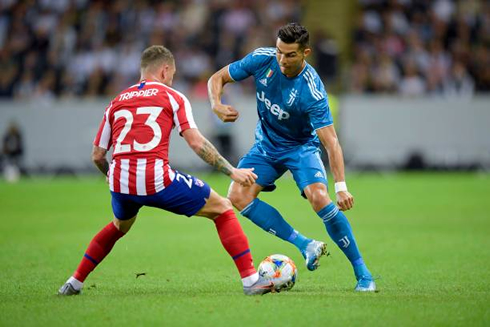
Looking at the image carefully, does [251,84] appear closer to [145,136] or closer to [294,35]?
[294,35]

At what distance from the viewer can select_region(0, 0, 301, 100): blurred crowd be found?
1053 inches

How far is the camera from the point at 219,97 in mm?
8523

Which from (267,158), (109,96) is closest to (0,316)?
(267,158)

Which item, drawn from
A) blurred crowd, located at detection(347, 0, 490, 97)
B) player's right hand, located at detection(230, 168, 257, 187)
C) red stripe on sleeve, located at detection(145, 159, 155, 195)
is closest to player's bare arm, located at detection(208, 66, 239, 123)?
player's right hand, located at detection(230, 168, 257, 187)

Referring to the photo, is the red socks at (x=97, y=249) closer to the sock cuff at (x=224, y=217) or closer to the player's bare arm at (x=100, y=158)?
the player's bare arm at (x=100, y=158)

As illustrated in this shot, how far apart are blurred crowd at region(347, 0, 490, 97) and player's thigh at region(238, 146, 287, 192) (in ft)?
59.2

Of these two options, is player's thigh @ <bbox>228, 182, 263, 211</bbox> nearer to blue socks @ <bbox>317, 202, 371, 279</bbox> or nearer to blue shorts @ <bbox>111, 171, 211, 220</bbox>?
blue socks @ <bbox>317, 202, 371, 279</bbox>

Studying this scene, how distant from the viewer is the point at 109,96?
1051 inches

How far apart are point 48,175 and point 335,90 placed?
9.53 m

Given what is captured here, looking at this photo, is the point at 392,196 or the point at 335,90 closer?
the point at 392,196

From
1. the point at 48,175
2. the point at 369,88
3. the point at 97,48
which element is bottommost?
the point at 48,175

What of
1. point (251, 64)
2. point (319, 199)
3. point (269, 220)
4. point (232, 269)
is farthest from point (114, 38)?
point (319, 199)

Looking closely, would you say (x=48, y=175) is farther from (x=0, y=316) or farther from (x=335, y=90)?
(x=0, y=316)

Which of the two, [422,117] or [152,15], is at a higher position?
[152,15]
